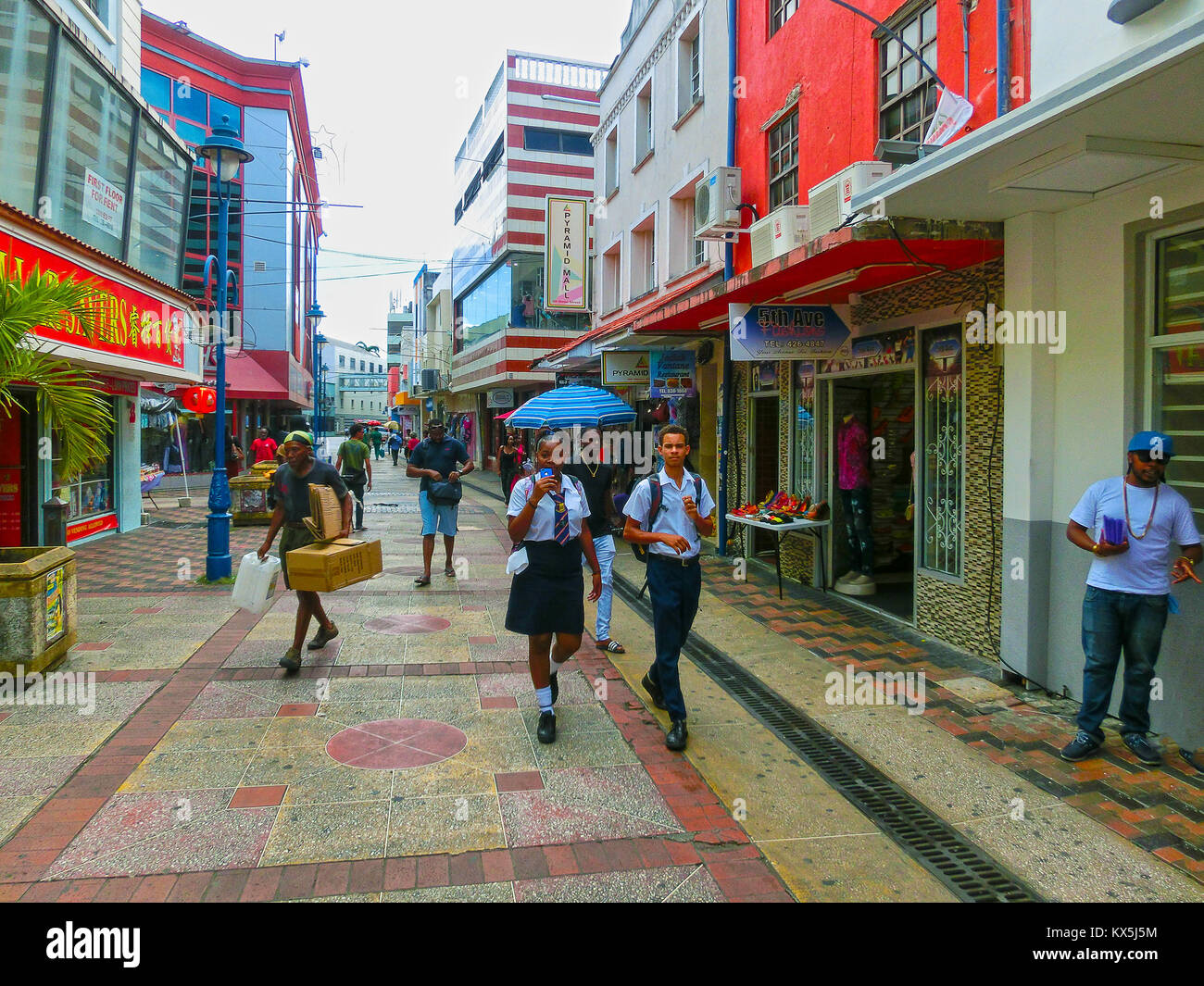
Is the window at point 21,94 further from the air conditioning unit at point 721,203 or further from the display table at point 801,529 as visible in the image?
the display table at point 801,529

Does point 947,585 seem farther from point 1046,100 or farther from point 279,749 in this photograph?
point 279,749

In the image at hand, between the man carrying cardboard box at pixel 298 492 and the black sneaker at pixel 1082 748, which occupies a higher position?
the man carrying cardboard box at pixel 298 492

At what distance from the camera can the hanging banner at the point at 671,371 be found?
492 inches

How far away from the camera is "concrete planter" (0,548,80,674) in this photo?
5828 millimetres

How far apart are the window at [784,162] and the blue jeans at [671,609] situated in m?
6.18

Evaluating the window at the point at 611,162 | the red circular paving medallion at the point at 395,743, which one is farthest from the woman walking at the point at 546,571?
the window at the point at 611,162

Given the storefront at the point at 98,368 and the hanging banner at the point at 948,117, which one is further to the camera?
the storefront at the point at 98,368

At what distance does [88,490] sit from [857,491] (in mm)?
11774

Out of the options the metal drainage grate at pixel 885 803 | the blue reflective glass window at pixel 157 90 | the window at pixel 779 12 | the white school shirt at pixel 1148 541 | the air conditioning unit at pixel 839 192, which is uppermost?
the blue reflective glass window at pixel 157 90

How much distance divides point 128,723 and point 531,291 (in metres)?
24.2

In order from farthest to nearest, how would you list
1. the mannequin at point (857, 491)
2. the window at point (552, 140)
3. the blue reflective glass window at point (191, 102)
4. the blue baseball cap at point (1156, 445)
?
the blue reflective glass window at point (191, 102)
the window at point (552, 140)
the mannequin at point (857, 491)
the blue baseball cap at point (1156, 445)

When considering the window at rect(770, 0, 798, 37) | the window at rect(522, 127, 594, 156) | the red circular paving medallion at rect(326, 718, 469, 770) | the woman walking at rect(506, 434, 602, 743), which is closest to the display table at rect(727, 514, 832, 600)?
the woman walking at rect(506, 434, 602, 743)

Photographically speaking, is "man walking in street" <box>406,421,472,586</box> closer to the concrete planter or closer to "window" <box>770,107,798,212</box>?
the concrete planter

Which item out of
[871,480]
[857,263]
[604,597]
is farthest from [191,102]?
[857,263]
